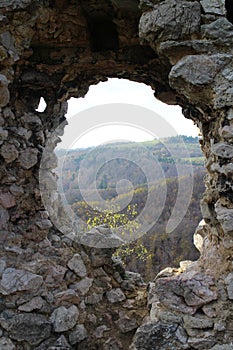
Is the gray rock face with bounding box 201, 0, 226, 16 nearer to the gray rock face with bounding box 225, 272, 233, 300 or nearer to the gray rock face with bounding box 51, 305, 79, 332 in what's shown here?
the gray rock face with bounding box 225, 272, 233, 300

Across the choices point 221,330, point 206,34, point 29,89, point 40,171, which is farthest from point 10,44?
point 221,330

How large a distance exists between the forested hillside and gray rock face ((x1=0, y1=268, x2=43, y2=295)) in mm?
2240

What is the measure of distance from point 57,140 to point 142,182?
5131 mm

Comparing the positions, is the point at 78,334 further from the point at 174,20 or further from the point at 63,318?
the point at 174,20

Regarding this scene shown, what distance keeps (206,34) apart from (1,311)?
11.0ft

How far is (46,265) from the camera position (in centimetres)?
369

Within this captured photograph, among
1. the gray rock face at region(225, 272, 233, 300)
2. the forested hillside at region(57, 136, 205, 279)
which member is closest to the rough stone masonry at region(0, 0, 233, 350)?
the gray rock face at region(225, 272, 233, 300)

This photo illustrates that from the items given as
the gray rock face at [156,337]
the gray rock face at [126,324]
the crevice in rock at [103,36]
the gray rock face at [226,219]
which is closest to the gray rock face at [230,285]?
the gray rock face at [226,219]

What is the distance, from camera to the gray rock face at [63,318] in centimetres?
340

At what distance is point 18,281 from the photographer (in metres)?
3.44

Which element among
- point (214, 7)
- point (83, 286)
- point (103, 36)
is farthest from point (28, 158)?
point (214, 7)

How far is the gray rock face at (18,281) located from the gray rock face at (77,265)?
418mm

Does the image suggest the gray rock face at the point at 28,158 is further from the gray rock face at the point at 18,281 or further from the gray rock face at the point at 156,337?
the gray rock face at the point at 156,337

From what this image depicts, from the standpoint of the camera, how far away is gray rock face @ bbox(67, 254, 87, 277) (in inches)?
150
